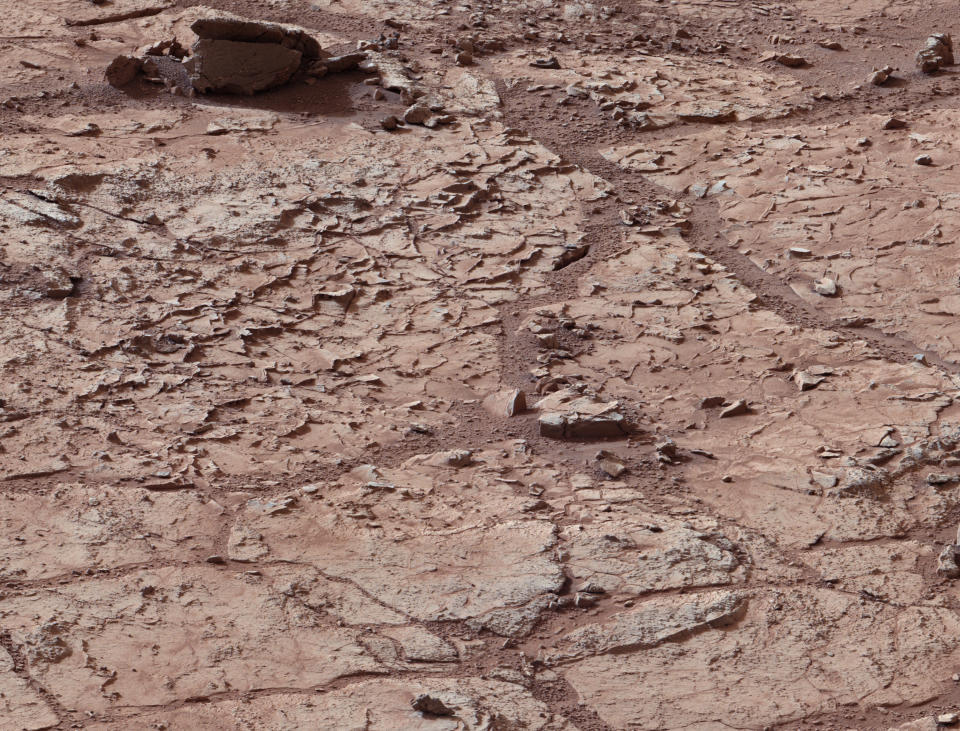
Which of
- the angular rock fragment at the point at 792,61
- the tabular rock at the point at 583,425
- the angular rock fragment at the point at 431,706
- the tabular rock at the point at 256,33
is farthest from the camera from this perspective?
the angular rock fragment at the point at 792,61

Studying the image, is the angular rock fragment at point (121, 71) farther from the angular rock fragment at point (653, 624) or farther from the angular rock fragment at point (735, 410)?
the angular rock fragment at point (653, 624)

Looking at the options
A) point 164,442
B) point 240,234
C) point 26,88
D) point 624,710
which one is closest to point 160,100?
point 26,88

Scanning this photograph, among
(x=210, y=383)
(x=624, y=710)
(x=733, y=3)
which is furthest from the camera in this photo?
(x=733, y=3)

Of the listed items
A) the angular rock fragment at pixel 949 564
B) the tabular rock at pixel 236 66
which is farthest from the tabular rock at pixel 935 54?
the angular rock fragment at pixel 949 564

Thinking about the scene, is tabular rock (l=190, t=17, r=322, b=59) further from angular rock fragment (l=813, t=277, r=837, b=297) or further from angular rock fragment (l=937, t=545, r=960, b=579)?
angular rock fragment (l=937, t=545, r=960, b=579)

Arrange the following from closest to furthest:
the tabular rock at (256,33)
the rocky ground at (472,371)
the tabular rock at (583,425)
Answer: the rocky ground at (472,371), the tabular rock at (583,425), the tabular rock at (256,33)

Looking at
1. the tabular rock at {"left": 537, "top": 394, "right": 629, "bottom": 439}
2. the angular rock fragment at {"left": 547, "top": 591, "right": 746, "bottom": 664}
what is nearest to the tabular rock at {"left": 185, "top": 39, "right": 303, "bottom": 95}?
→ the tabular rock at {"left": 537, "top": 394, "right": 629, "bottom": 439}

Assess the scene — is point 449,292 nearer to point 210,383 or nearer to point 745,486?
point 210,383
